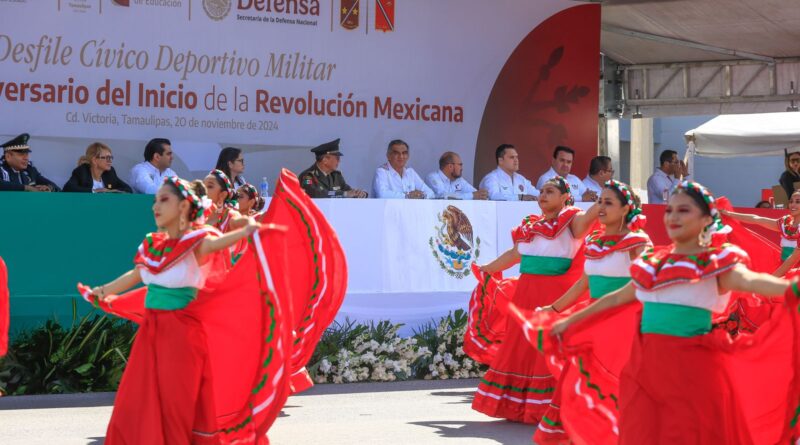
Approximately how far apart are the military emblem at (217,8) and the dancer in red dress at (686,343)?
983cm

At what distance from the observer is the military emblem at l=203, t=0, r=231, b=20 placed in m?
14.6

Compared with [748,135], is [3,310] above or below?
below

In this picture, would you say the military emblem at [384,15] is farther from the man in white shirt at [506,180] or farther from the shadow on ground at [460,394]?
the shadow on ground at [460,394]

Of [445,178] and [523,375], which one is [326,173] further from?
[523,375]

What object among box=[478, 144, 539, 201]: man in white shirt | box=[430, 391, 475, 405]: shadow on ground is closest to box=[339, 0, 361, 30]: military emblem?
box=[478, 144, 539, 201]: man in white shirt

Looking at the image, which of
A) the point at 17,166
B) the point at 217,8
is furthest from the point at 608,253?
the point at 217,8

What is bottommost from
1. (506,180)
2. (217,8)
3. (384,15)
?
(506,180)

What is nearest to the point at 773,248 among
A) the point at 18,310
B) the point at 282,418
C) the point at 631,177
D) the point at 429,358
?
the point at 429,358

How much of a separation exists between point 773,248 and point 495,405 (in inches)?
190

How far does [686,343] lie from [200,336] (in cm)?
248

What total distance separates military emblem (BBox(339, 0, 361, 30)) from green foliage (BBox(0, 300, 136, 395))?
6.45 m

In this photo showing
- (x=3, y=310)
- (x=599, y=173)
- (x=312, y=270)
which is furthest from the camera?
(x=599, y=173)

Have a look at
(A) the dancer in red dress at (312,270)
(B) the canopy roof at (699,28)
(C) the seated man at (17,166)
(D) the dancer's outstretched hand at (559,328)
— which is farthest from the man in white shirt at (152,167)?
(D) the dancer's outstretched hand at (559,328)

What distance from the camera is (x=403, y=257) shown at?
11.5 meters
